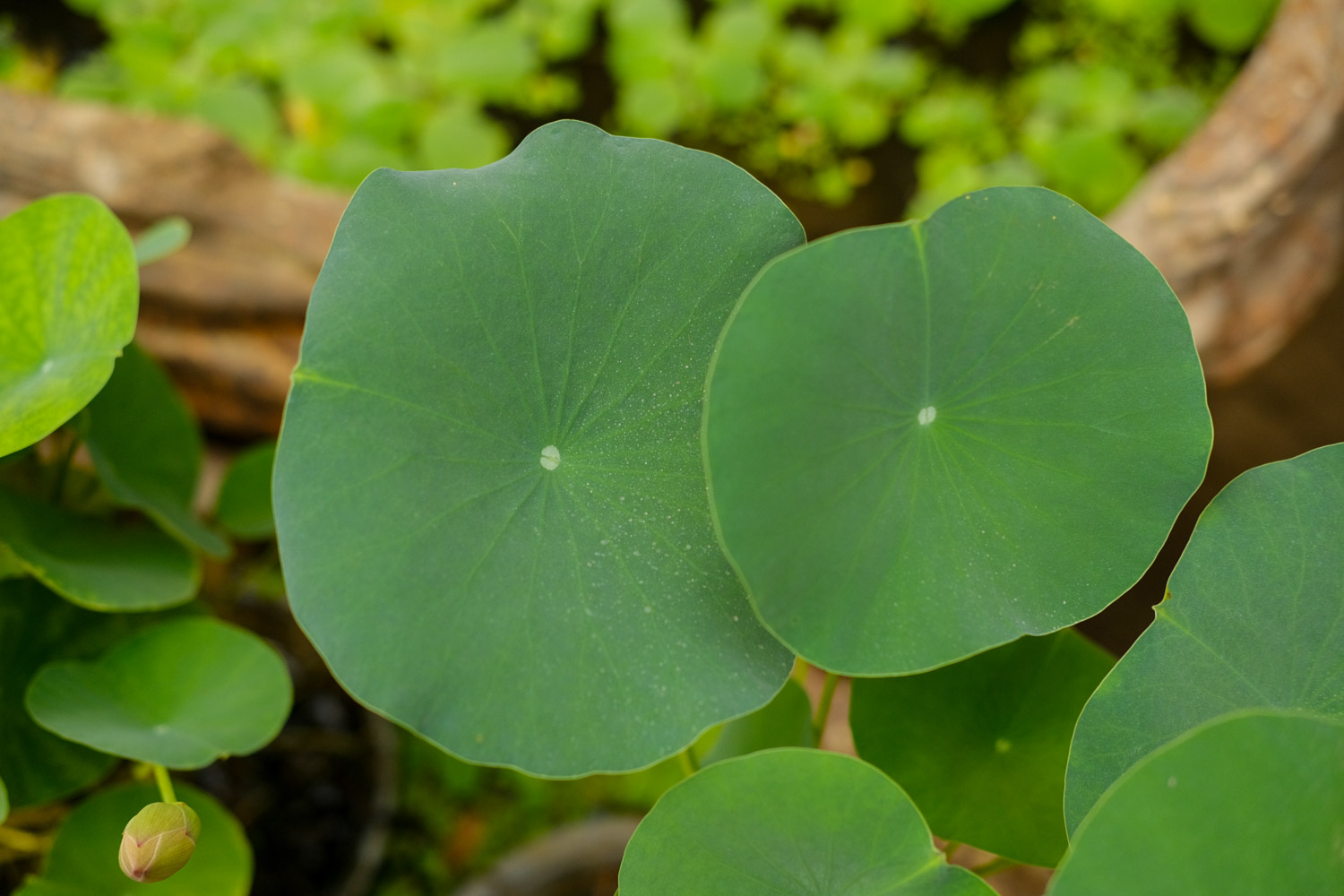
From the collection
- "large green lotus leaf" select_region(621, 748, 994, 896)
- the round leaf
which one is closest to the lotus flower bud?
"large green lotus leaf" select_region(621, 748, 994, 896)

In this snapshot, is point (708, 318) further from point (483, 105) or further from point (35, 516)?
point (483, 105)

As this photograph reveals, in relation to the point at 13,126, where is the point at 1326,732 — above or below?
above

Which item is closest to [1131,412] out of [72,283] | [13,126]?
[72,283]

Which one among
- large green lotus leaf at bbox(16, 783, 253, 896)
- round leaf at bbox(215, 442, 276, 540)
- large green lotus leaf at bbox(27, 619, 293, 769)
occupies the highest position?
large green lotus leaf at bbox(27, 619, 293, 769)

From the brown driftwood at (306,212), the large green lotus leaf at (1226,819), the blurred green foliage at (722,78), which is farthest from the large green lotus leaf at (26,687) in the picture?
the blurred green foliage at (722,78)

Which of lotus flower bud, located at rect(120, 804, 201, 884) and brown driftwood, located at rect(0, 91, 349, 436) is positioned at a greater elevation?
lotus flower bud, located at rect(120, 804, 201, 884)

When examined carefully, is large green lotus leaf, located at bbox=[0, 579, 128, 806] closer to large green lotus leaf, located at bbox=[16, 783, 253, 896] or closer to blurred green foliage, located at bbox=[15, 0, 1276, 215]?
large green lotus leaf, located at bbox=[16, 783, 253, 896]

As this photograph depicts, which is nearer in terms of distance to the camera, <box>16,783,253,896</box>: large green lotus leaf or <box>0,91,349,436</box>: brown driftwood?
<box>16,783,253,896</box>: large green lotus leaf

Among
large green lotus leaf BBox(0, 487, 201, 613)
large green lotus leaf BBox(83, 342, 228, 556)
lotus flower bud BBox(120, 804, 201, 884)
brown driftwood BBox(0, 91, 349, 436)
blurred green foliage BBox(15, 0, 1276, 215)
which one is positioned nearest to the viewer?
lotus flower bud BBox(120, 804, 201, 884)
